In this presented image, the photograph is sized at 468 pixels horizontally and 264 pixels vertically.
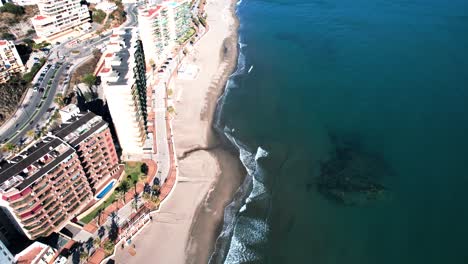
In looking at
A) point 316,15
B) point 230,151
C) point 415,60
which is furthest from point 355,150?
point 316,15

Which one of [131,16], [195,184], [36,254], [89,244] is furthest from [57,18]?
[36,254]

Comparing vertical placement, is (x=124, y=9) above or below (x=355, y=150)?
above

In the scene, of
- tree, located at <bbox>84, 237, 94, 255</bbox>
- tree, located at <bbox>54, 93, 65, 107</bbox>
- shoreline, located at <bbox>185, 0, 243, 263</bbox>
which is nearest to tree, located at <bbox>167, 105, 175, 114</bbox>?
shoreline, located at <bbox>185, 0, 243, 263</bbox>

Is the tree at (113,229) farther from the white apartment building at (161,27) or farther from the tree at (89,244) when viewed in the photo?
the white apartment building at (161,27)

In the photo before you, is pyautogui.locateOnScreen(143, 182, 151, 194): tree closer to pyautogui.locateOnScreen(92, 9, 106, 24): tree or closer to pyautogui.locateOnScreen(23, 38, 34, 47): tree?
pyautogui.locateOnScreen(23, 38, 34, 47): tree

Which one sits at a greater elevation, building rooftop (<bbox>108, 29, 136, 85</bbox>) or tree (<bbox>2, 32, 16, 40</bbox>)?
building rooftop (<bbox>108, 29, 136, 85</bbox>)

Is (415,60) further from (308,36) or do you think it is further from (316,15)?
(316,15)
